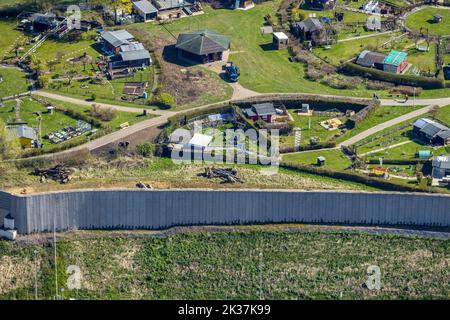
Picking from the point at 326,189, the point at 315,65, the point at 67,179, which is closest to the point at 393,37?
the point at 315,65

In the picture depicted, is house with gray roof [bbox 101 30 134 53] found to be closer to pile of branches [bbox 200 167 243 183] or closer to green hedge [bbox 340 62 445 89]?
green hedge [bbox 340 62 445 89]

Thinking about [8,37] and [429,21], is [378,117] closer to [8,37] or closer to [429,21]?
[429,21]

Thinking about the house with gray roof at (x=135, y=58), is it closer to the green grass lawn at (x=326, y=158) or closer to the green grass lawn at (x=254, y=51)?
the green grass lawn at (x=254, y=51)

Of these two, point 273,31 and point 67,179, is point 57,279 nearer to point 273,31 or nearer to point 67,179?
point 67,179

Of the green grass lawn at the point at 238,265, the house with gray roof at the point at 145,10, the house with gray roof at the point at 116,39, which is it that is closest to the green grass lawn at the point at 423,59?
the house with gray roof at the point at 145,10

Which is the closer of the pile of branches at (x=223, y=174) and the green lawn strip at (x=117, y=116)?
the pile of branches at (x=223, y=174)

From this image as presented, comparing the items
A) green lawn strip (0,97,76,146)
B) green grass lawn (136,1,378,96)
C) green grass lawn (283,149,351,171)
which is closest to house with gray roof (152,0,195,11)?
green grass lawn (136,1,378,96)
